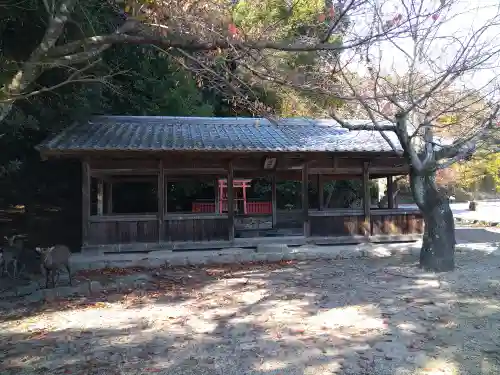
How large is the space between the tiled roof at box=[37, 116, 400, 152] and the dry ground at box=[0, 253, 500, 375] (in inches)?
146

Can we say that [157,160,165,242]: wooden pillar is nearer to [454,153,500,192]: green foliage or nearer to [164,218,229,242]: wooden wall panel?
[164,218,229,242]: wooden wall panel

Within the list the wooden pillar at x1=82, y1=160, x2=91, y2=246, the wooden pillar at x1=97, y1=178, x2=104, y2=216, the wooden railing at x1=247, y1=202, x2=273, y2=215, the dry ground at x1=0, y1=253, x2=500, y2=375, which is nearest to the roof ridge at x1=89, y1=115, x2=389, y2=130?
the wooden pillar at x1=97, y1=178, x2=104, y2=216

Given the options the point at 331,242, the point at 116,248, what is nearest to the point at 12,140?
the point at 116,248

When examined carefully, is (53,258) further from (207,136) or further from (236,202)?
(236,202)

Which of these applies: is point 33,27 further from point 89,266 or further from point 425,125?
point 425,125

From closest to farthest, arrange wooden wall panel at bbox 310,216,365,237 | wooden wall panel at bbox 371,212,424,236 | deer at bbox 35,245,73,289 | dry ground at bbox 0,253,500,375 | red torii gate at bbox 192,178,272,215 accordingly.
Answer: dry ground at bbox 0,253,500,375 → deer at bbox 35,245,73,289 → wooden wall panel at bbox 310,216,365,237 → wooden wall panel at bbox 371,212,424,236 → red torii gate at bbox 192,178,272,215

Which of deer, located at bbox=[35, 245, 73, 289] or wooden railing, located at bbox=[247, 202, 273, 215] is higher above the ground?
wooden railing, located at bbox=[247, 202, 273, 215]

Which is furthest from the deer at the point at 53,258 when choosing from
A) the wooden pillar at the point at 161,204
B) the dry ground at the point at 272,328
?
the wooden pillar at the point at 161,204

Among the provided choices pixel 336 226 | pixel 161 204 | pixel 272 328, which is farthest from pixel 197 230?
pixel 272 328

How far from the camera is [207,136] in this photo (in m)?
12.2

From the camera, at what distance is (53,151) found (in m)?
9.95

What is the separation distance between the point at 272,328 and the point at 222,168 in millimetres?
7041

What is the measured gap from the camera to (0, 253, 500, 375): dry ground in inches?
171

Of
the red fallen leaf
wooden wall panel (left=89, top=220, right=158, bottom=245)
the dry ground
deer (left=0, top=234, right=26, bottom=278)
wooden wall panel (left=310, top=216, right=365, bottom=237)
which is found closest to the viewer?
the dry ground
